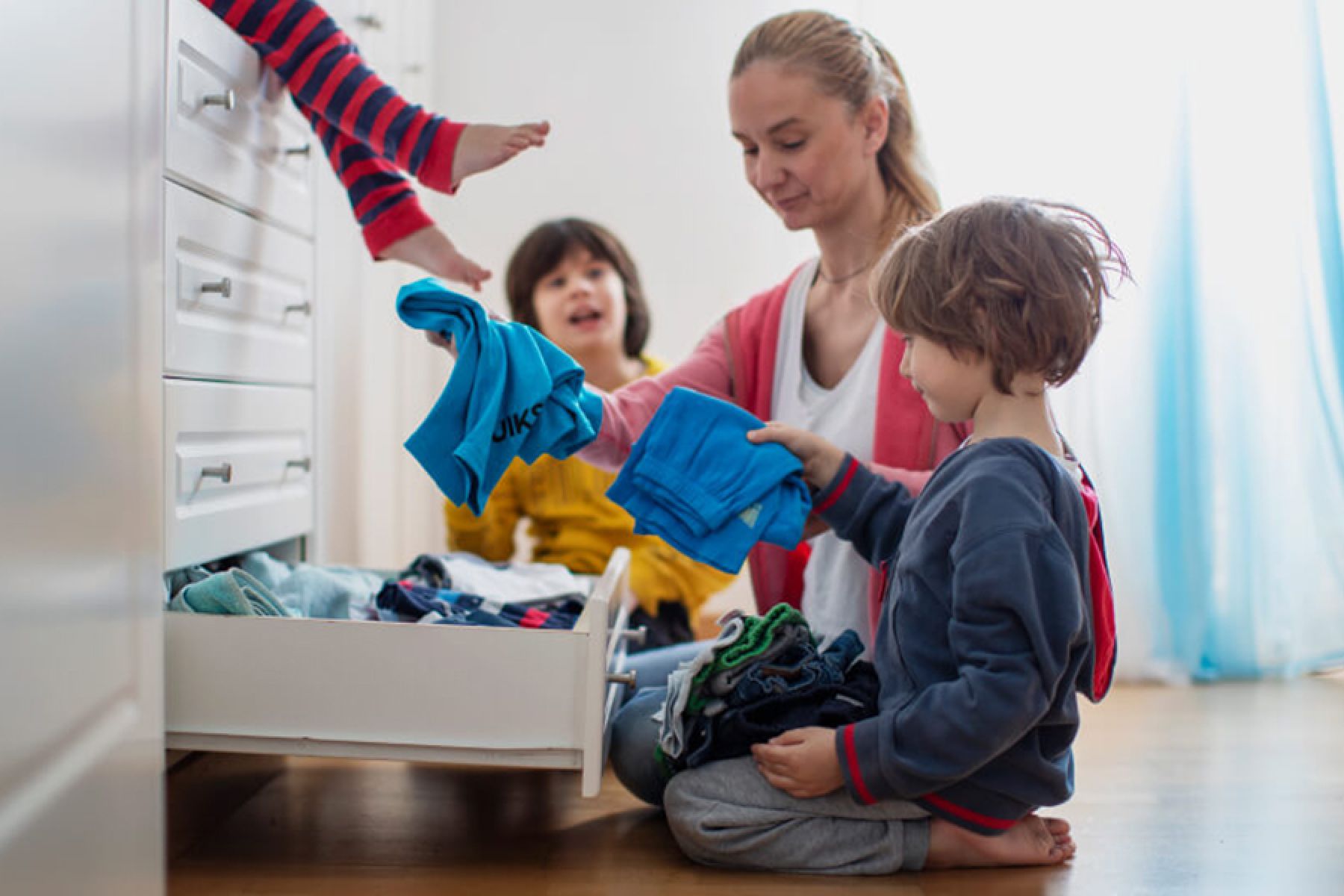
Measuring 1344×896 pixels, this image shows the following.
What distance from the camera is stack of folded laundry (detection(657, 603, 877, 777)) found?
1.14 m

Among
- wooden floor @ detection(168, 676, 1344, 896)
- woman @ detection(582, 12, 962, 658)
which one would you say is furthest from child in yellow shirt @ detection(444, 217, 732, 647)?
wooden floor @ detection(168, 676, 1344, 896)

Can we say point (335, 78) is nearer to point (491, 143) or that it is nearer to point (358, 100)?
point (358, 100)

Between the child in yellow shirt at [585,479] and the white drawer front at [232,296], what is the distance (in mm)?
479

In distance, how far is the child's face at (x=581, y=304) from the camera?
6.77ft

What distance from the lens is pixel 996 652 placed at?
3.32 ft

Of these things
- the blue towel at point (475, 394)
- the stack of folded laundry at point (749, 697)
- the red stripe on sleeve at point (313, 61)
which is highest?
the red stripe on sleeve at point (313, 61)

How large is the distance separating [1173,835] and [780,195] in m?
0.78

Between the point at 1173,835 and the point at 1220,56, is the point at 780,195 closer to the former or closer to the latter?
the point at 1173,835

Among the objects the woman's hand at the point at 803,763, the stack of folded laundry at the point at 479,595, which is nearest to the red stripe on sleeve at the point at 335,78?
the stack of folded laundry at the point at 479,595

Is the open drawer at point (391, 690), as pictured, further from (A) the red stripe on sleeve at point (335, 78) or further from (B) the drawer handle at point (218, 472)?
(A) the red stripe on sleeve at point (335, 78)

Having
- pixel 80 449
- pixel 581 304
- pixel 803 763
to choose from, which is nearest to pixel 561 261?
pixel 581 304

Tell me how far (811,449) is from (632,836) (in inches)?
16.4

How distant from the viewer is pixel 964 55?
91.2 inches

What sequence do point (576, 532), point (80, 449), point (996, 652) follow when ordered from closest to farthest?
1. point (80, 449)
2. point (996, 652)
3. point (576, 532)
